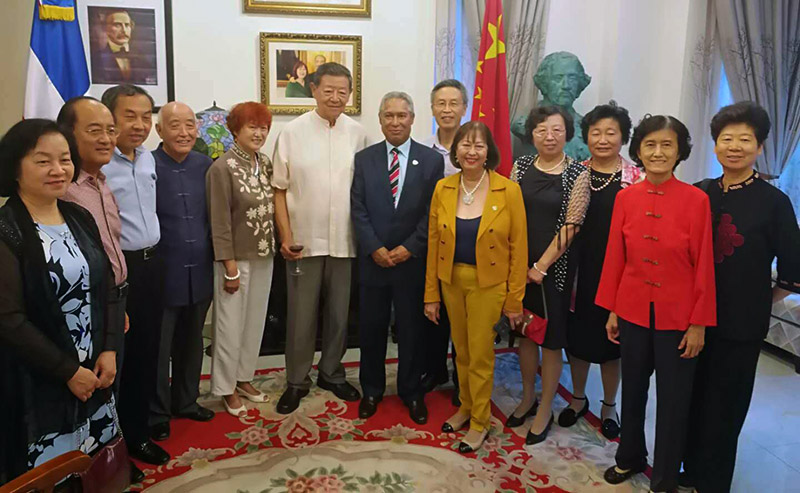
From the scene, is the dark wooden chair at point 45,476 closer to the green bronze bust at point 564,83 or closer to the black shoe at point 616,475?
the black shoe at point 616,475

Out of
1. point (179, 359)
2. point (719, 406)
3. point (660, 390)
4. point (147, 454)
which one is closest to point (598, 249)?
point (660, 390)

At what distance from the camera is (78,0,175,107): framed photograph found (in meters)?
3.68

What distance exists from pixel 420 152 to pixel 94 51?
2.41 meters

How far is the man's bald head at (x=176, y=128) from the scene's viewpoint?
2.36 meters

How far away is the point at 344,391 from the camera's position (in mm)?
2982

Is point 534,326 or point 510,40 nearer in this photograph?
point 534,326

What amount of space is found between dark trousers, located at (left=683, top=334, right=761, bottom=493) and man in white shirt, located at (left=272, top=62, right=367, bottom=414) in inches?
62.1

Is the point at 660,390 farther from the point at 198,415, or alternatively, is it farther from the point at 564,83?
the point at 564,83

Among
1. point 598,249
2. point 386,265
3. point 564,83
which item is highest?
point 564,83

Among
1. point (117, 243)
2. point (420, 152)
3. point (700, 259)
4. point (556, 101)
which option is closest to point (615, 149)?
point (700, 259)

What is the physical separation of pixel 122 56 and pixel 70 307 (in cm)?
268

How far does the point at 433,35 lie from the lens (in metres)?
4.04

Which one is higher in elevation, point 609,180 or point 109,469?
point 609,180

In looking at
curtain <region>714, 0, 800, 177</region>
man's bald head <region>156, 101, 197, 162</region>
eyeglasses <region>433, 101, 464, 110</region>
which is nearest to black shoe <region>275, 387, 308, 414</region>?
man's bald head <region>156, 101, 197, 162</region>
